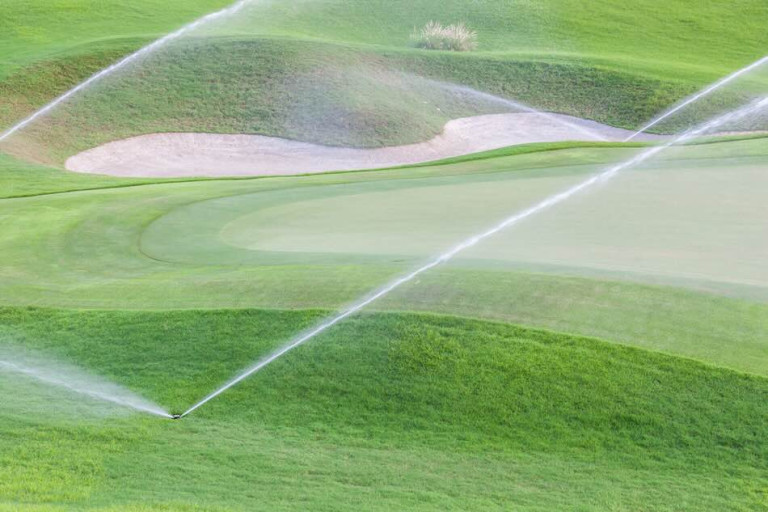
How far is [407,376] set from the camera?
26.8 feet

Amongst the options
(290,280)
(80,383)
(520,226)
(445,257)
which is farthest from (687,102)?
(80,383)

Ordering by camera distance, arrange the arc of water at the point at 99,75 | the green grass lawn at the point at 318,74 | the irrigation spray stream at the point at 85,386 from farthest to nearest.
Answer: the green grass lawn at the point at 318,74, the arc of water at the point at 99,75, the irrigation spray stream at the point at 85,386

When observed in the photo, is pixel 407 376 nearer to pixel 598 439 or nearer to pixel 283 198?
pixel 598 439

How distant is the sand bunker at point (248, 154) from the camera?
27.3m

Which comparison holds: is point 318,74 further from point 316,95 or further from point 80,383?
point 80,383

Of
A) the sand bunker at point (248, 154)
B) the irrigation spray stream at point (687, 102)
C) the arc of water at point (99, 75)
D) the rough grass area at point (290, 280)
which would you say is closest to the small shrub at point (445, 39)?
the sand bunker at point (248, 154)

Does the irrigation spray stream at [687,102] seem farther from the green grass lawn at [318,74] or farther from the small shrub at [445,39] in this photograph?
the small shrub at [445,39]

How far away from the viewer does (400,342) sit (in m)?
8.55

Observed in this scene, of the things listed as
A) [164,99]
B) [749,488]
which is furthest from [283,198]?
[164,99]

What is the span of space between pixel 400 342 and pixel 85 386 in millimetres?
2587

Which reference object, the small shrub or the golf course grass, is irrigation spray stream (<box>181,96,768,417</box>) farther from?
the small shrub

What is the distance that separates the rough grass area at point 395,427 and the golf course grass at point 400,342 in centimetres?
2

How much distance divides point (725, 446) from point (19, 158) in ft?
69.1

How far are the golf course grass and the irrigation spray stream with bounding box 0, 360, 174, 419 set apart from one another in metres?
0.10
